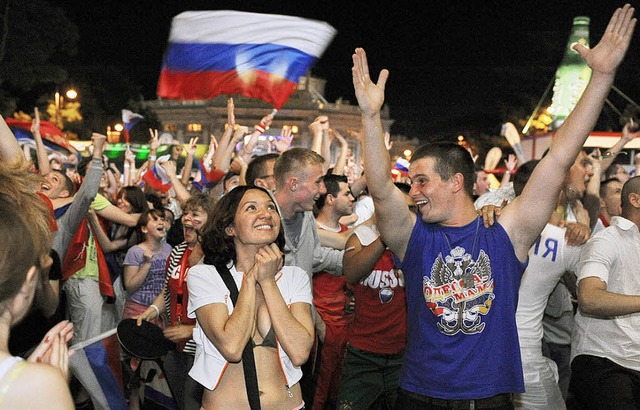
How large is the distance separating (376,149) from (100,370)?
160 cm

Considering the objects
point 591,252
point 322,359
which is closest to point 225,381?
point 591,252

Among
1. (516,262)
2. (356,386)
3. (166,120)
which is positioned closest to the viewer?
(516,262)

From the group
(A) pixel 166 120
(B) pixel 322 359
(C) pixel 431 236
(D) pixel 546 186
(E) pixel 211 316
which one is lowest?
(A) pixel 166 120

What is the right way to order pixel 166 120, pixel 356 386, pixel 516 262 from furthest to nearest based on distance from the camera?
pixel 166 120 → pixel 356 386 → pixel 516 262

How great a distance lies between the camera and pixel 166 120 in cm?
11256

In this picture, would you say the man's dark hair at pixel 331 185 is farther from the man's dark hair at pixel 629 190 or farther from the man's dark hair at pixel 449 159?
the man's dark hair at pixel 449 159

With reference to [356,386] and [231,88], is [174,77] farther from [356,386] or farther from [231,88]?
[356,386]

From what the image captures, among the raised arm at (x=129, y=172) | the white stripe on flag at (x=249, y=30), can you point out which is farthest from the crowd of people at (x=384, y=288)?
the raised arm at (x=129, y=172)

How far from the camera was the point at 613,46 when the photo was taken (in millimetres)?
4117

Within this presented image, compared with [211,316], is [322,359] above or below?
below

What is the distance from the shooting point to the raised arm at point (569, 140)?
410 cm

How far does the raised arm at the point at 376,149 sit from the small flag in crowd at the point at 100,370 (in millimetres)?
1400

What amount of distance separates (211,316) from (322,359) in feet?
11.4

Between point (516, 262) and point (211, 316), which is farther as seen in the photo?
point (516, 262)
